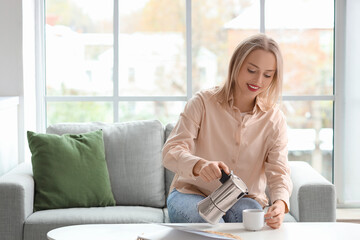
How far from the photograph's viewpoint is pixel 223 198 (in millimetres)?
2008

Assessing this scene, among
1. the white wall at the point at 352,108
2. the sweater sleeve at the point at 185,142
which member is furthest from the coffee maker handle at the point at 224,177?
the white wall at the point at 352,108

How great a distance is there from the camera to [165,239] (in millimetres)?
1978

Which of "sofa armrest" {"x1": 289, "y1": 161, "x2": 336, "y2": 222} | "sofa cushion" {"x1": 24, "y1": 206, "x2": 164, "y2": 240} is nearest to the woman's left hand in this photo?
"sofa armrest" {"x1": 289, "y1": 161, "x2": 336, "y2": 222}

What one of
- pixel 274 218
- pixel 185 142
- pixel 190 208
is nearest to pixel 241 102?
pixel 185 142

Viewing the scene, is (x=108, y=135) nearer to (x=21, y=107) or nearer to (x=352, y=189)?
(x=21, y=107)

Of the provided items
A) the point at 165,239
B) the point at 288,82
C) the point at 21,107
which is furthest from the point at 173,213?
the point at 288,82

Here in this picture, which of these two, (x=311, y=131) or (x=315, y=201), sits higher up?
(x=311, y=131)

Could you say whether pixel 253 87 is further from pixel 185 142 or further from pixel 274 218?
pixel 274 218

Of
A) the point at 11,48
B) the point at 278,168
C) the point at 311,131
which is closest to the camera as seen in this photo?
the point at 278,168

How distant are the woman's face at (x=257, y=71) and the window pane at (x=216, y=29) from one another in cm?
156

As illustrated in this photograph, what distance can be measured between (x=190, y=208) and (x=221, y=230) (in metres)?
0.37

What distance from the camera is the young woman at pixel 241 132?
8.43ft

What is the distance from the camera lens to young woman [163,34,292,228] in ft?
8.43

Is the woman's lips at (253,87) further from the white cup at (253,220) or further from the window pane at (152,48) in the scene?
the window pane at (152,48)
